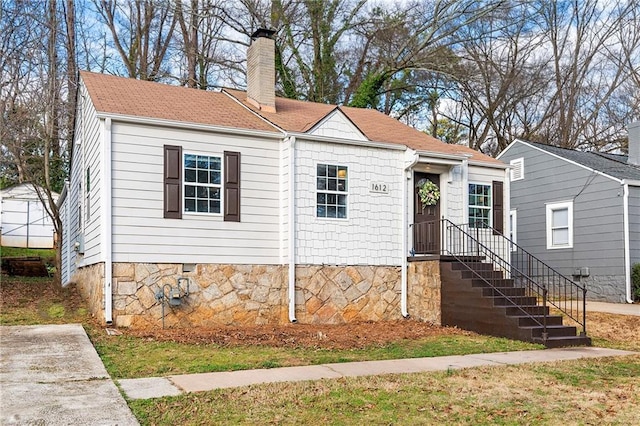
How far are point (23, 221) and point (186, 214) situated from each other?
18.6m

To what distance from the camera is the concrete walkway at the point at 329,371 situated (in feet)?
20.8

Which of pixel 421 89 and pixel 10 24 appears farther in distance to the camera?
pixel 421 89

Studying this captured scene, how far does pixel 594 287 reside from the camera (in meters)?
16.5

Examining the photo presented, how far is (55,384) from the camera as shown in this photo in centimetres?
636

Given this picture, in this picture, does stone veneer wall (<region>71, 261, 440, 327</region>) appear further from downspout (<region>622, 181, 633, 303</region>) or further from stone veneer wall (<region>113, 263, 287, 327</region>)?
downspout (<region>622, 181, 633, 303</region>)

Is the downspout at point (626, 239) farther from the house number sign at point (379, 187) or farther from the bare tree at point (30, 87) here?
the bare tree at point (30, 87)

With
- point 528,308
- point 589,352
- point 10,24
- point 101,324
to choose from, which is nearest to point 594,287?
point 528,308

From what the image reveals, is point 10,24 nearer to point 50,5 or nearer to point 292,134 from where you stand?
point 50,5

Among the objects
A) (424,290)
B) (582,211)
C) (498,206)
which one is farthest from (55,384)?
(582,211)

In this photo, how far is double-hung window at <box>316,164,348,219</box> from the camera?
1234cm

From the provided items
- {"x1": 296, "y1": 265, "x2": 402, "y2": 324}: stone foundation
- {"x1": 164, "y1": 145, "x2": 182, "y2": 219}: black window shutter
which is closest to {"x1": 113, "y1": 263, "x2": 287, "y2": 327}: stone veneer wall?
{"x1": 296, "y1": 265, "x2": 402, "y2": 324}: stone foundation

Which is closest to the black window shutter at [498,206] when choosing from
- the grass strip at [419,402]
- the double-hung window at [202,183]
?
the double-hung window at [202,183]

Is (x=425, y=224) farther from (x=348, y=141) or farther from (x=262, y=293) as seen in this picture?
(x=262, y=293)

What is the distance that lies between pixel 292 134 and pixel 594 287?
383 inches
